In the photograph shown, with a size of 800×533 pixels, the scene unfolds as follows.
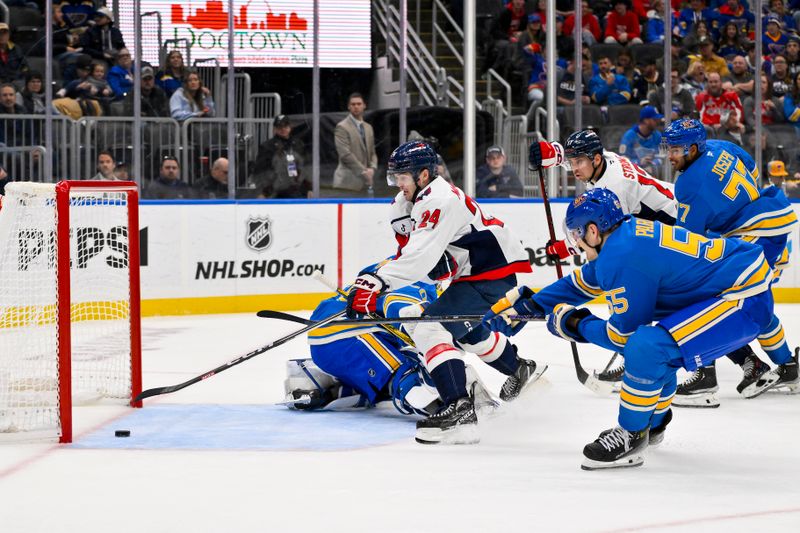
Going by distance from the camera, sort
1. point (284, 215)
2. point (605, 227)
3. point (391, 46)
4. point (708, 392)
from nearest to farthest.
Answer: point (605, 227) → point (708, 392) → point (284, 215) → point (391, 46)

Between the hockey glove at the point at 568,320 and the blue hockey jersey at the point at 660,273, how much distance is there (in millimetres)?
28

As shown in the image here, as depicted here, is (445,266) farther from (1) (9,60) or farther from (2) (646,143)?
(2) (646,143)

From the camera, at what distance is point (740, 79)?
930 centimetres

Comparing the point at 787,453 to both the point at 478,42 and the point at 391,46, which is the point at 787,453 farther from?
the point at 478,42

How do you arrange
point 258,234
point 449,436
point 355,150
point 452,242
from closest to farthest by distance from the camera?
point 449,436, point 452,242, point 258,234, point 355,150

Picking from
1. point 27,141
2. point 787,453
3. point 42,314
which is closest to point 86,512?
point 42,314

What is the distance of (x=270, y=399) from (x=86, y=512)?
6.11 ft

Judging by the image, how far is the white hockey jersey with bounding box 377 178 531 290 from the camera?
4094 millimetres

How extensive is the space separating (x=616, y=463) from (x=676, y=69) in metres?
6.20

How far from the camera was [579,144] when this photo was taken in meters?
4.89

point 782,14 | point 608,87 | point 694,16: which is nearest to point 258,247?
point 608,87

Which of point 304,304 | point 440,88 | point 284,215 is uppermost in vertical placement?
point 440,88

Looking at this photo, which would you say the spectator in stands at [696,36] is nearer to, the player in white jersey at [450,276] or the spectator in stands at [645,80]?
the spectator in stands at [645,80]

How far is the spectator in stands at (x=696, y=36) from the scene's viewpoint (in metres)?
9.64
